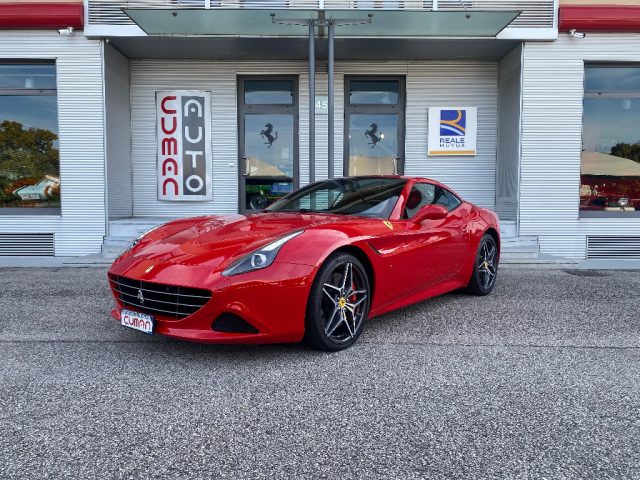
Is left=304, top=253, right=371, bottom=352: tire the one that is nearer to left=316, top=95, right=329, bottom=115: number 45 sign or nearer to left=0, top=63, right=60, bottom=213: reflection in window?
left=316, top=95, right=329, bottom=115: number 45 sign

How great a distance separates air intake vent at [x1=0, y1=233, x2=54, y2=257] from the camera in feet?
28.2

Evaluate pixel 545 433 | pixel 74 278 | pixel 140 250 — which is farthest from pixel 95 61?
pixel 545 433

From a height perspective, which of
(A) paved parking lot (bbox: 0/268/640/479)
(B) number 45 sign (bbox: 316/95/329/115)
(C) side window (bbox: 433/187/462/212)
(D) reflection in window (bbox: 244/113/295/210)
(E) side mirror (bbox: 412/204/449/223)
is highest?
(B) number 45 sign (bbox: 316/95/329/115)

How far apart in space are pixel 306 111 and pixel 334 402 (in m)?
7.97

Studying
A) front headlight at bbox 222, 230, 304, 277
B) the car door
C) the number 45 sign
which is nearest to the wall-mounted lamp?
the number 45 sign

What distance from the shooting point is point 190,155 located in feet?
32.9

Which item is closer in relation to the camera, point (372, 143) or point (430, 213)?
point (430, 213)

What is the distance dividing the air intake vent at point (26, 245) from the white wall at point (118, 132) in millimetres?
1106

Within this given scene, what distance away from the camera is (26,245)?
8594mm

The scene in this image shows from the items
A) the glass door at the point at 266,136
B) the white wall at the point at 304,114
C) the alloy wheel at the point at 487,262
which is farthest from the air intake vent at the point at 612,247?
the glass door at the point at 266,136

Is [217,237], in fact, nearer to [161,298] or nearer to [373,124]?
[161,298]

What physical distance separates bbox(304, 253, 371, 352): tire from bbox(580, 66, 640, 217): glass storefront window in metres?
6.88

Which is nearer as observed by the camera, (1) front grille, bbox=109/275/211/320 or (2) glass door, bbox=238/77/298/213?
(1) front grille, bbox=109/275/211/320

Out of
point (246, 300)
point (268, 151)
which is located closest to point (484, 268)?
point (246, 300)
